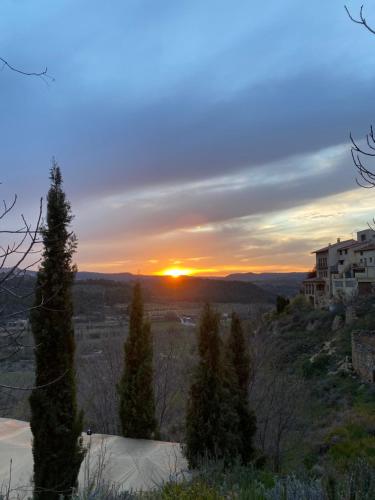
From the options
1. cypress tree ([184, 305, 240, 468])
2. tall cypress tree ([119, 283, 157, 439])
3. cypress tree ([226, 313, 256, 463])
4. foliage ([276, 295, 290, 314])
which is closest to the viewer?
cypress tree ([184, 305, 240, 468])

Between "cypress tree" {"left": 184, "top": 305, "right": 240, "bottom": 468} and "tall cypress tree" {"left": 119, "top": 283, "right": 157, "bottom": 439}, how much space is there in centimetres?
230

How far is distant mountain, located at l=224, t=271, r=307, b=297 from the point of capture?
168 ft

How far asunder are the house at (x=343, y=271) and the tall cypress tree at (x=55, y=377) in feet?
86.0

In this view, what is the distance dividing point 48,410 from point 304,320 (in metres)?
26.5

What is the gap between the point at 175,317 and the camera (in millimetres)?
33656

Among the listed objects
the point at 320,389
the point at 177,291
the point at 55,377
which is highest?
the point at 177,291

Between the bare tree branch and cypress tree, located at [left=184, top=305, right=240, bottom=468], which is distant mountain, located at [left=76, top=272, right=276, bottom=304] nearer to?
cypress tree, located at [left=184, top=305, right=240, bottom=468]

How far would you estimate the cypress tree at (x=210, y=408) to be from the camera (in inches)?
343

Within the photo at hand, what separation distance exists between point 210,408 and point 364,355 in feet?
40.7

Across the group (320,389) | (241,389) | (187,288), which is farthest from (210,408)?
(187,288)

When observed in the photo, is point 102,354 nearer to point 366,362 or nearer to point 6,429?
point 6,429

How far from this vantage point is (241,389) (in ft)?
33.1

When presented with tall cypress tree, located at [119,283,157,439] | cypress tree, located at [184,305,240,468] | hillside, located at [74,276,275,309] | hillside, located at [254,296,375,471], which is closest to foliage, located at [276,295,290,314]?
hillside, located at [254,296,375,471]

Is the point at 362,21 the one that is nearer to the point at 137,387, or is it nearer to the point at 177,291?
the point at 137,387
